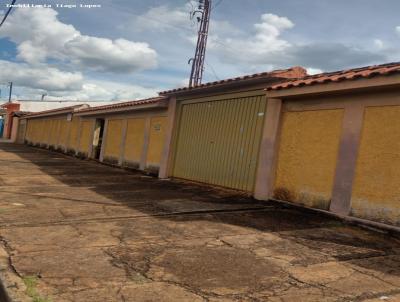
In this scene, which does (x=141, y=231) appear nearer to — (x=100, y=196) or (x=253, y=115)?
(x=100, y=196)

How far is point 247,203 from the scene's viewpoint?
31.7 ft

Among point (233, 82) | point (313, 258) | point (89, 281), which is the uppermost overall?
point (233, 82)

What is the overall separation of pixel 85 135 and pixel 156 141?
966 centimetres

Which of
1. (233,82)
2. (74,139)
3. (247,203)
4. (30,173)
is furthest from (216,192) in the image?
(74,139)

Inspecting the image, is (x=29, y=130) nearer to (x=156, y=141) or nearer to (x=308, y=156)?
(x=156, y=141)

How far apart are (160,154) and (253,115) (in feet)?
17.0

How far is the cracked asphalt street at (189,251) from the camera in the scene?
4.45 m

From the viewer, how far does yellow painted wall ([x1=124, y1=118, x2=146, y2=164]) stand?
17109 millimetres

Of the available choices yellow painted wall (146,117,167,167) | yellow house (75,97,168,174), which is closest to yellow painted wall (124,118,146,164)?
yellow house (75,97,168,174)

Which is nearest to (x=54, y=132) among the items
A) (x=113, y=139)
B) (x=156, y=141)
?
(x=113, y=139)

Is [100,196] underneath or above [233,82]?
underneath

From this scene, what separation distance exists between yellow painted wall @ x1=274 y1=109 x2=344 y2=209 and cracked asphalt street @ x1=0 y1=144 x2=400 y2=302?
381mm

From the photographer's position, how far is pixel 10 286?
14.4 ft

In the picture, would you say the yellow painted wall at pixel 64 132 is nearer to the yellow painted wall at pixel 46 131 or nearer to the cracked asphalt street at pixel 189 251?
the yellow painted wall at pixel 46 131
